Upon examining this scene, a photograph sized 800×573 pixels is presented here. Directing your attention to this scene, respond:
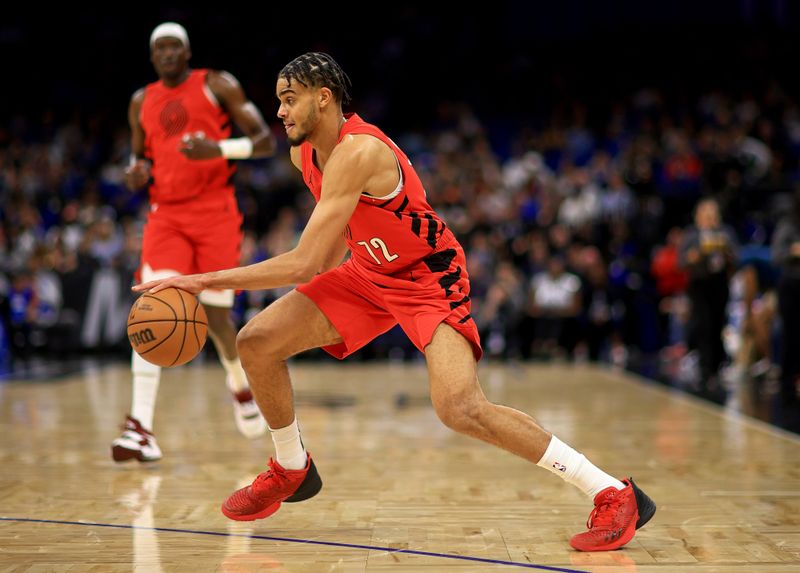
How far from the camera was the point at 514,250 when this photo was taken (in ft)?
43.5

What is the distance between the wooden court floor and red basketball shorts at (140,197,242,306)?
94 cm

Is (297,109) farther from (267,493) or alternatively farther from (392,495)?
(392,495)

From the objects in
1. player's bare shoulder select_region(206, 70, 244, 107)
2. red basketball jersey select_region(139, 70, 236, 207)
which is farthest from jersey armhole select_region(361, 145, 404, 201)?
player's bare shoulder select_region(206, 70, 244, 107)

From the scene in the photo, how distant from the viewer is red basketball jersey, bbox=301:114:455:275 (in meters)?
3.26

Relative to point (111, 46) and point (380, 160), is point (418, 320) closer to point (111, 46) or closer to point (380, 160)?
point (380, 160)

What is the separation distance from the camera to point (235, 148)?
4887mm

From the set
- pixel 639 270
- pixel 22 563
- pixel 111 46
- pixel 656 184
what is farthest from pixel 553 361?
pixel 111 46

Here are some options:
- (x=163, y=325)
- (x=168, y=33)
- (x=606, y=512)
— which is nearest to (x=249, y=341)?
(x=163, y=325)

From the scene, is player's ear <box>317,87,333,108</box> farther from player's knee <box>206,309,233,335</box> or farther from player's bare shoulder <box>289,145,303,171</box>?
player's knee <box>206,309,233,335</box>

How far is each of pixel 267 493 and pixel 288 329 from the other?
0.58m

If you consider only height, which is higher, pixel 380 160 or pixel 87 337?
pixel 380 160

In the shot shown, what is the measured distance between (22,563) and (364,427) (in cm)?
339

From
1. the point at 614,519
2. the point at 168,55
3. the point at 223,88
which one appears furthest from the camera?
the point at 223,88

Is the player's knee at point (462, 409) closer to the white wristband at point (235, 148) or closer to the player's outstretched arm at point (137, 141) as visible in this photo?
the white wristband at point (235, 148)
